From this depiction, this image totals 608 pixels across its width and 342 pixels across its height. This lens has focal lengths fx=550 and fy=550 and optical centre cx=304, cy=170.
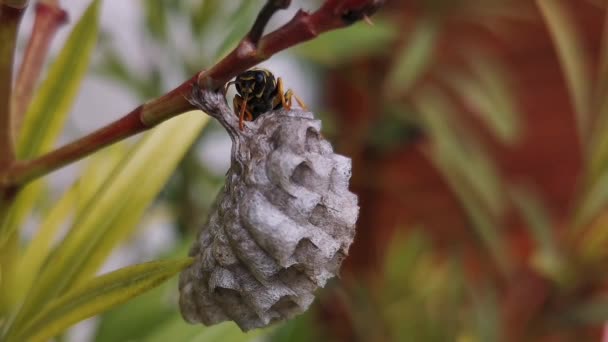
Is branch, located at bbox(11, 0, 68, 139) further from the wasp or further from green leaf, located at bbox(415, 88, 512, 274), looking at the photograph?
green leaf, located at bbox(415, 88, 512, 274)

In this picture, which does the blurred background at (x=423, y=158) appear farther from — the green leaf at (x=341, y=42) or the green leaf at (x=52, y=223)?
the green leaf at (x=52, y=223)

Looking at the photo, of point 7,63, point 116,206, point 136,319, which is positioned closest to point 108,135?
point 7,63

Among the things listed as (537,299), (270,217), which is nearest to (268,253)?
(270,217)

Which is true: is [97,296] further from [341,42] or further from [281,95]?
[341,42]

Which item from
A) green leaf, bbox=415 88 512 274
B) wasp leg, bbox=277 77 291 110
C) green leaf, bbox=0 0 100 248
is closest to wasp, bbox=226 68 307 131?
wasp leg, bbox=277 77 291 110

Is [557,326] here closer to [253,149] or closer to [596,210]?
[596,210]

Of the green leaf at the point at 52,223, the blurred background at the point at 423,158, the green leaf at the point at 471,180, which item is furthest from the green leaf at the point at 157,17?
the green leaf at the point at 471,180
